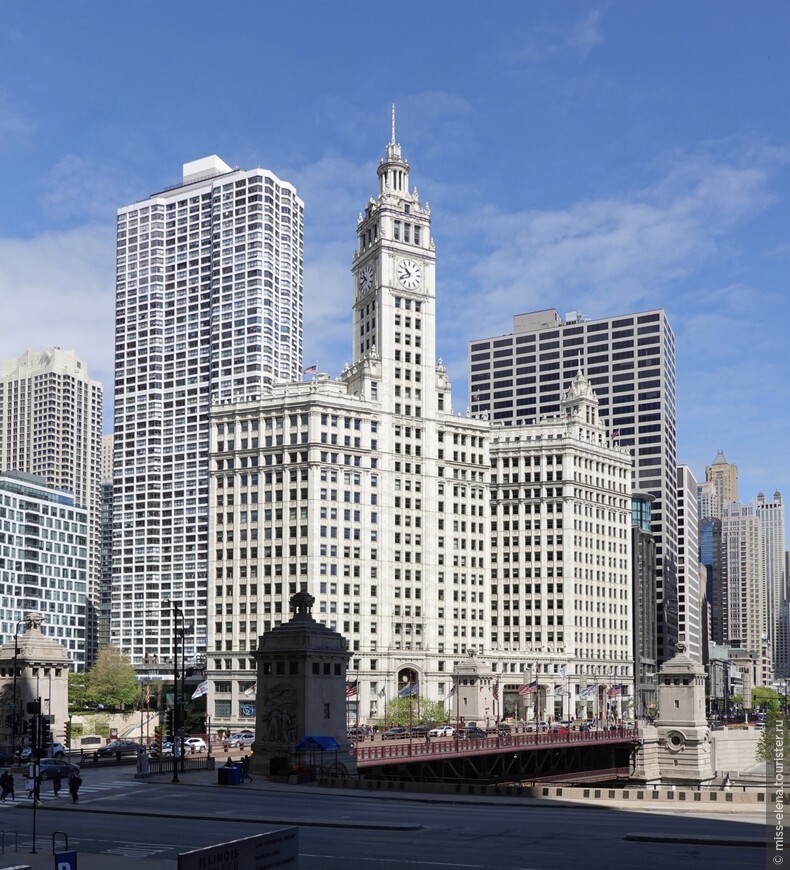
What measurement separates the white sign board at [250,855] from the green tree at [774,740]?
122 metres

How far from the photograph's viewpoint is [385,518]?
6919 inches

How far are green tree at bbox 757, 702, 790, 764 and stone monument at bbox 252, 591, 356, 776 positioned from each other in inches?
2953

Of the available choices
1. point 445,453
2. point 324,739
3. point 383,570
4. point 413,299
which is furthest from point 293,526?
point 324,739

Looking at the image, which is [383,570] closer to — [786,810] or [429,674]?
[429,674]

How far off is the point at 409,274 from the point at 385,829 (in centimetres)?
14266

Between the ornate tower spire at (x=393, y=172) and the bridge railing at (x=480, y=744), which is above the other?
the ornate tower spire at (x=393, y=172)

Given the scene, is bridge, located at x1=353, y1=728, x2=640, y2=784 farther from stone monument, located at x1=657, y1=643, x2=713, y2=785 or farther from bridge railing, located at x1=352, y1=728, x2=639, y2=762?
stone monument, located at x1=657, y1=643, x2=713, y2=785

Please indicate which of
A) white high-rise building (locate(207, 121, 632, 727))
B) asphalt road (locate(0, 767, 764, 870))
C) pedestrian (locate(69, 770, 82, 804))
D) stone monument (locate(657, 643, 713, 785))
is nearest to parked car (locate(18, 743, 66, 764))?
asphalt road (locate(0, 767, 764, 870))

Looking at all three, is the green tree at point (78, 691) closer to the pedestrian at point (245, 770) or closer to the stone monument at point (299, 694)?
the pedestrian at point (245, 770)

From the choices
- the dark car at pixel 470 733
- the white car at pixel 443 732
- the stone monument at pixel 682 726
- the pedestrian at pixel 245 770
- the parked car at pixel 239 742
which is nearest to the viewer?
the pedestrian at pixel 245 770

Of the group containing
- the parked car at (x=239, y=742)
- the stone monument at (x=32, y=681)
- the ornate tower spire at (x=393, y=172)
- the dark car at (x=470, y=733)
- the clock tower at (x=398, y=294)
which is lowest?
the dark car at (x=470, y=733)

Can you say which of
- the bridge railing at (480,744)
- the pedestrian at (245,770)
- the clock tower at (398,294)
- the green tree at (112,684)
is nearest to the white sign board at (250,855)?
the pedestrian at (245,770)

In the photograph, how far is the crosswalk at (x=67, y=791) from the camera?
6072 centimetres

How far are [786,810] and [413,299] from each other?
133m
